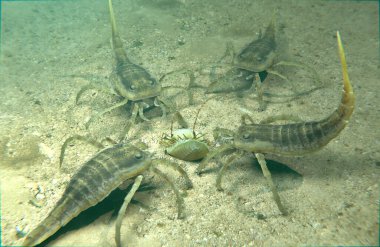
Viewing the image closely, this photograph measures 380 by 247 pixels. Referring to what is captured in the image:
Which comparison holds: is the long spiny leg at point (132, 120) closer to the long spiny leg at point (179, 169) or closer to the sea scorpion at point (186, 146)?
the sea scorpion at point (186, 146)

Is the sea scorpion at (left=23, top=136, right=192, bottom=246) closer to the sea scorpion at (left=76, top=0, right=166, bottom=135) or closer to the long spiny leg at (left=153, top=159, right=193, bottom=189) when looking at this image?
the long spiny leg at (left=153, top=159, right=193, bottom=189)

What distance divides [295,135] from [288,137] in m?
0.10

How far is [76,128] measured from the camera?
6000mm

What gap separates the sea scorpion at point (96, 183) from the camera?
138 inches

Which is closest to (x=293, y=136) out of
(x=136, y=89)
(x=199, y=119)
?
(x=199, y=119)

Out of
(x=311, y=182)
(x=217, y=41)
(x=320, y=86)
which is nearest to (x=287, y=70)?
(x=320, y=86)

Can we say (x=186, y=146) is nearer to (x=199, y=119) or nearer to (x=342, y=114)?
(x=199, y=119)

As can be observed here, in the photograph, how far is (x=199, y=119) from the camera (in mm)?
6023

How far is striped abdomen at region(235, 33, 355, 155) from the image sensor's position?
151 inches

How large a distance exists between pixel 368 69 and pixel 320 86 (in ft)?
4.99

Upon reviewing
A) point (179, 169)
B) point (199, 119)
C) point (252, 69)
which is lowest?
point (199, 119)

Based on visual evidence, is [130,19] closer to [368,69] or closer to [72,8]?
[72,8]

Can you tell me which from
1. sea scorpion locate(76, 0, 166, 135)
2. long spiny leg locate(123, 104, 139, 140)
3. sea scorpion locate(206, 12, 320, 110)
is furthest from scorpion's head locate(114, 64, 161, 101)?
sea scorpion locate(206, 12, 320, 110)

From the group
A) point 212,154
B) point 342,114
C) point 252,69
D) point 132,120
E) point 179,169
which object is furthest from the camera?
point 252,69
